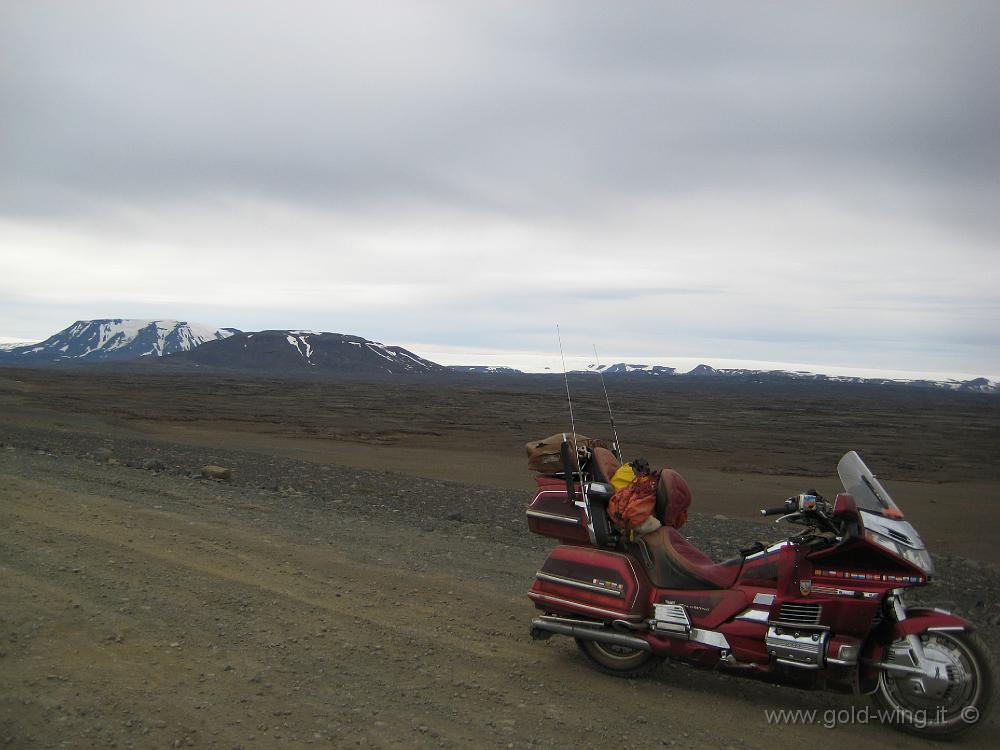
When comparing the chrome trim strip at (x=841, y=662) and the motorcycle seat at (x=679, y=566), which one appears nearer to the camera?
the chrome trim strip at (x=841, y=662)

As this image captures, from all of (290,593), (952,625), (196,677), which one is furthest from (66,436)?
(952,625)

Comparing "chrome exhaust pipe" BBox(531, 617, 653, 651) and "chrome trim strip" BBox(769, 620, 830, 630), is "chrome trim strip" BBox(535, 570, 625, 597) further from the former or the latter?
"chrome trim strip" BBox(769, 620, 830, 630)

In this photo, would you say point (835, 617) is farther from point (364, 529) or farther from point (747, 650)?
point (364, 529)

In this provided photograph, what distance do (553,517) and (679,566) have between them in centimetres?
107

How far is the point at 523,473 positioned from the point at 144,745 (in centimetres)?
2225

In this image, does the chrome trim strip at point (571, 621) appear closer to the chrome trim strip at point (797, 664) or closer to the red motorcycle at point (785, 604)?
the red motorcycle at point (785, 604)

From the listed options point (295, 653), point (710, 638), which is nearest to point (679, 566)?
point (710, 638)

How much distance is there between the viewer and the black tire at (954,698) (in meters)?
4.70

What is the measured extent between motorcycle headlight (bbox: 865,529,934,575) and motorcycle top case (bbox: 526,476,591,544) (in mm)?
2062

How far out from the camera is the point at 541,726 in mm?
4770

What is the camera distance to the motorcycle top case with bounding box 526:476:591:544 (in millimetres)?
5918

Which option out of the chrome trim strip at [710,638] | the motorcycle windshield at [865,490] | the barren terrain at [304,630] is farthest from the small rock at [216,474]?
the motorcycle windshield at [865,490]

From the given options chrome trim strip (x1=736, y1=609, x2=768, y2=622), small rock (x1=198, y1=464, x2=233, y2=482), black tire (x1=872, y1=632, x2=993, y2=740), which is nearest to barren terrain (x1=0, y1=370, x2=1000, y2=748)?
black tire (x1=872, y1=632, x2=993, y2=740)

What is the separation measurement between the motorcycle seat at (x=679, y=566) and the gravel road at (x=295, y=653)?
2.59 feet
